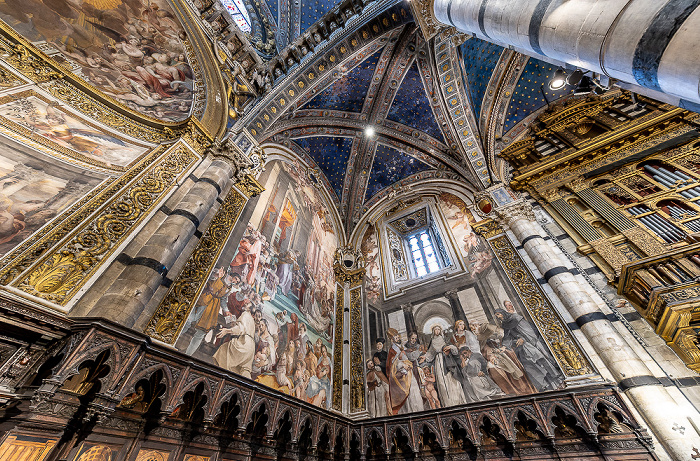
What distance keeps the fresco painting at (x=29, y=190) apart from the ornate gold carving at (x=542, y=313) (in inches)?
318

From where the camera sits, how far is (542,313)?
18.7 feet

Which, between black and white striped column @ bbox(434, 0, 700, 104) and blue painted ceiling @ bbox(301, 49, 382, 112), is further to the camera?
blue painted ceiling @ bbox(301, 49, 382, 112)

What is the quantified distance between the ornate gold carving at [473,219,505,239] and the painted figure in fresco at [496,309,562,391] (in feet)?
7.26

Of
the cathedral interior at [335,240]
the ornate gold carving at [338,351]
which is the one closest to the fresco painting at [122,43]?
the cathedral interior at [335,240]

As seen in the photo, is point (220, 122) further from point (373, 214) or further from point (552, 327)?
point (552, 327)

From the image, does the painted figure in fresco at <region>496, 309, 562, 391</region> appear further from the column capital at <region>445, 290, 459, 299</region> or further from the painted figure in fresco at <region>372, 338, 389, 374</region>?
the painted figure in fresco at <region>372, 338, 389, 374</region>

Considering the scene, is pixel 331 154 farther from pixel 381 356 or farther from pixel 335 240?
pixel 381 356

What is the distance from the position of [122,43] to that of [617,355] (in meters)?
9.85

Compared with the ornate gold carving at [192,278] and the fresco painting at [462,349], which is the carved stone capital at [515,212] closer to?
the fresco painting at [462,349]

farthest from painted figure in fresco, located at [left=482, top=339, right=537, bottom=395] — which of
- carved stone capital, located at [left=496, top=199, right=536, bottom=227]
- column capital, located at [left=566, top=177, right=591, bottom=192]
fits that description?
column capital, located at [left=566, top=177, right=591, bottom=192]

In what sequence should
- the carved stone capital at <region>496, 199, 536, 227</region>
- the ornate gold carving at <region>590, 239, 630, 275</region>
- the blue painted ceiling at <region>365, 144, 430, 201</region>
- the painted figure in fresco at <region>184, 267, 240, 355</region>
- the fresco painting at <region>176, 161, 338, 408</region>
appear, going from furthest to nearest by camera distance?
the blue painted ceiling at <region>365, 144, 430, 201</region>
the carved stone capital at <region>496, 199, 536, 227</region>
the ornate gold carving at <region>590, 239, 630, 275</region>
the fresco painting at <region>176, 161, 338, 408</region>
the painted figure in fresco at <region>184, 267, 240, 355</region>

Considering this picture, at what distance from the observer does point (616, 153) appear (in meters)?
6.93

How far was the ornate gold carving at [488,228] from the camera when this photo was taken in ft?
24.6

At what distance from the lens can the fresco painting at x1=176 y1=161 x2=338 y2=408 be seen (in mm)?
4449
